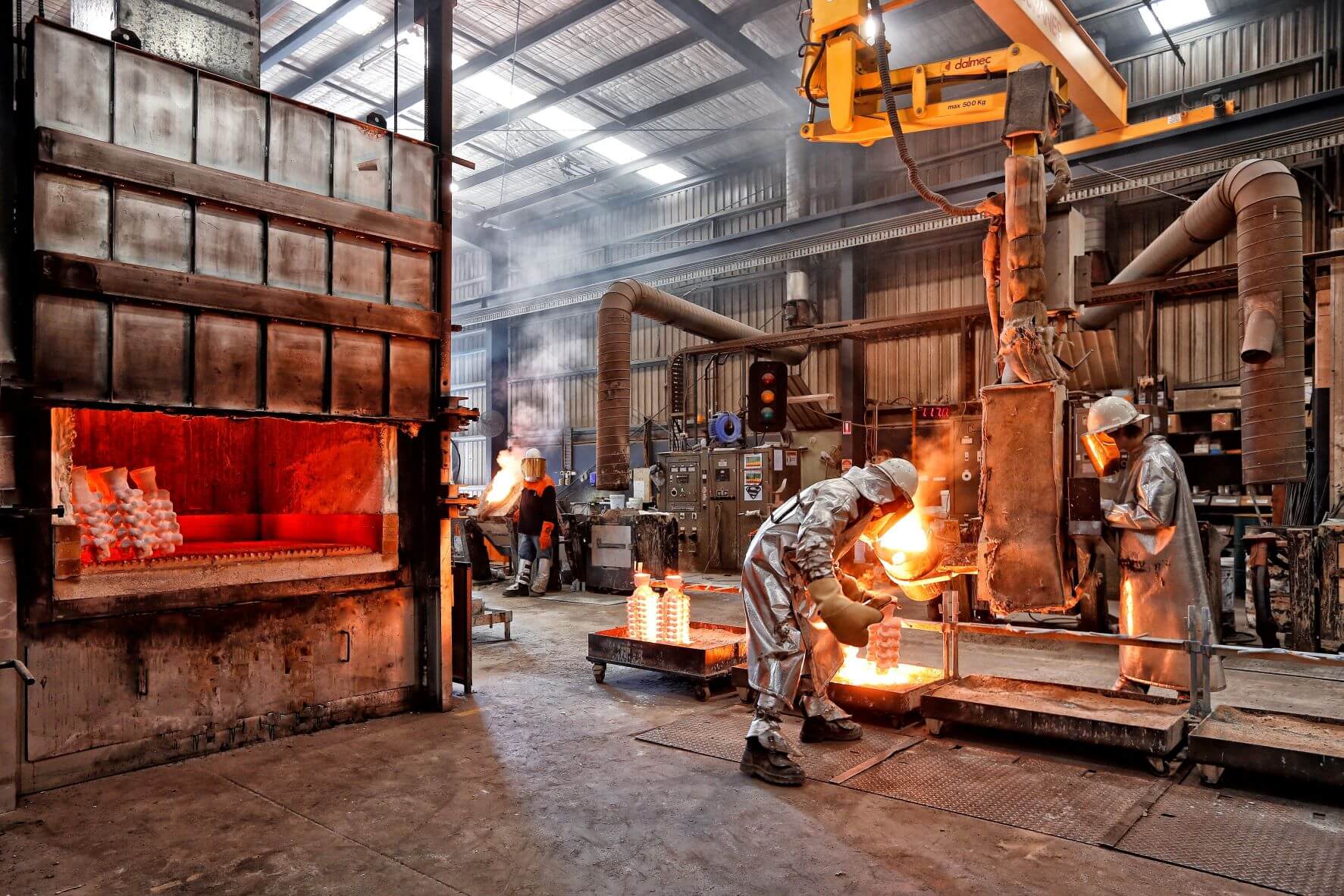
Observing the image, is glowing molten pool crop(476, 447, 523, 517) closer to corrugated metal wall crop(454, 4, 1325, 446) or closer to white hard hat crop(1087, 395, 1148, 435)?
corrugated metal wall crop(454, 4, 1325, 446)

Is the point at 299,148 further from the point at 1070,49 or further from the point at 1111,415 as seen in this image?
the point at 1070,49

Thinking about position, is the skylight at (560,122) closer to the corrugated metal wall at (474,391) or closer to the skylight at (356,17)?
the skylight at (356,17)

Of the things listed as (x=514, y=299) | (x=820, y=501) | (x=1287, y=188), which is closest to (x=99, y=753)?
(x=820, y=501)

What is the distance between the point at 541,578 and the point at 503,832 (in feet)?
26.5

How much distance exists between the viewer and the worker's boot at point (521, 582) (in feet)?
37.6

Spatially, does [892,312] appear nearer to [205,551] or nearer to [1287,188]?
[1287,188]

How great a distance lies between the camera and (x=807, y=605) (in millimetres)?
4438

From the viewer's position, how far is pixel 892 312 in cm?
1582

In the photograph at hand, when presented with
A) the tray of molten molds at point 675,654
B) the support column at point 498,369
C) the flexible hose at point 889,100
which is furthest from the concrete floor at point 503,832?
the support column at point 498,369

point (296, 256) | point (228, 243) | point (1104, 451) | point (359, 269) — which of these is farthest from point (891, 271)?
point (228, 243)

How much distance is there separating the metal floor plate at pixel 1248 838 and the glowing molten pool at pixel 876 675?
1596mm

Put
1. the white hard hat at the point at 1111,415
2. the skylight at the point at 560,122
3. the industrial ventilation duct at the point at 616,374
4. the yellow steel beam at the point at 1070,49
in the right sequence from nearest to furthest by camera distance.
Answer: the white hard hat at the point at 1111,415 → the yellow steel beam at the point at 1070,49 → the industrial ventilation duct at the point at 616,374 → the skylight at the point at 560,122

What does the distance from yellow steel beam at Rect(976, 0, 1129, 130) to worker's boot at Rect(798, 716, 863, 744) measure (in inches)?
234

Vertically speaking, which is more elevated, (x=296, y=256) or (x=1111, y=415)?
(x=296, y=256)
